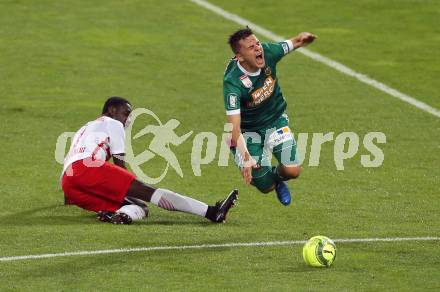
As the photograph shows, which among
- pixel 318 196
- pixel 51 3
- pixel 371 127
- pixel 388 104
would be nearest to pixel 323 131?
pixel 371 127

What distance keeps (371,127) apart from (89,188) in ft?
20.7

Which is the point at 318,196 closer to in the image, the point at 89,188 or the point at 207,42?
the point at 89,188

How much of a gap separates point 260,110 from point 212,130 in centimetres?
478

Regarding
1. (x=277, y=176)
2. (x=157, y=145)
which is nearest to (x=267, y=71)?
(x=277, y=176)

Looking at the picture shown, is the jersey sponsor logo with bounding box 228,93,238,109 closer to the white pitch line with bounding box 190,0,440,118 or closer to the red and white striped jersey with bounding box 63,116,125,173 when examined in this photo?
the red and white striped jersey with bounding box 63,116,125,173

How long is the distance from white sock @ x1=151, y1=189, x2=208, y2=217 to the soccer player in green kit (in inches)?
26.8

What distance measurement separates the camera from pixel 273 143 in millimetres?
14898

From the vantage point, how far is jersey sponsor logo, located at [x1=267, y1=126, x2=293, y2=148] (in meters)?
14.9

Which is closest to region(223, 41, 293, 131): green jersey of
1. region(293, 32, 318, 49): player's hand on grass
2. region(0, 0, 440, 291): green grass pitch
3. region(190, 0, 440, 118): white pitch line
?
region(293, 32, 318, 49): player's hand on grass

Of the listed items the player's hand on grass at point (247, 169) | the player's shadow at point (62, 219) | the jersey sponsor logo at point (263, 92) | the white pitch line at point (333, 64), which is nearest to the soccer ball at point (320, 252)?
the player's hand on grass at point (247, 169)

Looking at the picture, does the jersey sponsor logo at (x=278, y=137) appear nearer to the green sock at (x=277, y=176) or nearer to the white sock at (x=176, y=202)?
the green sock at (x=277, y=176)

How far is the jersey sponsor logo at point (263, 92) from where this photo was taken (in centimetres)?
1430

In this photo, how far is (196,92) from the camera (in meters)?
21.7

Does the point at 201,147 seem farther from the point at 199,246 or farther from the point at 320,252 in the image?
the point at 320,252
